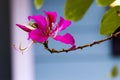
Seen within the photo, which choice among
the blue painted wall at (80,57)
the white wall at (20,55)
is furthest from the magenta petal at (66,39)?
the white wall at (20,55)

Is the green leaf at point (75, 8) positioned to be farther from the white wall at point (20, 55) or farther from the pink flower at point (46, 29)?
the white wall at point (20, 55)

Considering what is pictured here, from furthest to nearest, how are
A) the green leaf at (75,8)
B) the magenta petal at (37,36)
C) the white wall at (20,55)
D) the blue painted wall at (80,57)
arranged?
the white wall at (20,55), the blue painted wall at (80,57), the magenta petal at (37,36), the green leaf at (75,8)

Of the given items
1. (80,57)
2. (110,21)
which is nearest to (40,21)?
(110,21)

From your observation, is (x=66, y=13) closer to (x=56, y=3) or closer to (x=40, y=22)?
(x=40, y=22)

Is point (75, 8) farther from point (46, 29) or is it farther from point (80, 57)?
point (80, 57)

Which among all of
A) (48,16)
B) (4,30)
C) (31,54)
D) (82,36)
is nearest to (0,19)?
(4,30)

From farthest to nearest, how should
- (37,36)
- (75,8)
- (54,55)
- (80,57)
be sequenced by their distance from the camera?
(54,55) < (80,57) < (37,36) < (75,8)
